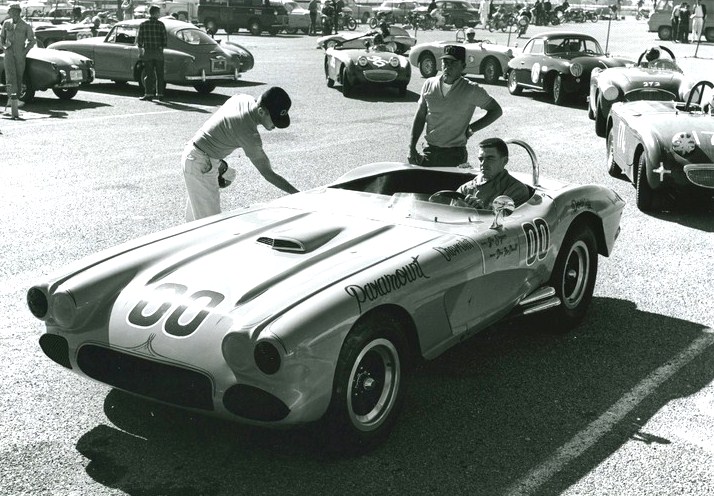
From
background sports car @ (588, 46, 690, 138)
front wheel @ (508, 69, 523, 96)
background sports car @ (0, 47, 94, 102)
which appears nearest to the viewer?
background sports car @ (588, 46, 690, 138)

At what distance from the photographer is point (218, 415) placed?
3.77 meters

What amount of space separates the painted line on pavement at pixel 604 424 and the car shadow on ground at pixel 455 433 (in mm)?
15

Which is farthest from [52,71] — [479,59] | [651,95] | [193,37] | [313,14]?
[313,14]

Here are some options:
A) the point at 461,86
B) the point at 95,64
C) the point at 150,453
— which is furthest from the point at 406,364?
the point at 95,64

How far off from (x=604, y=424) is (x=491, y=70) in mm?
17836

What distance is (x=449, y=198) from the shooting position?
563cm

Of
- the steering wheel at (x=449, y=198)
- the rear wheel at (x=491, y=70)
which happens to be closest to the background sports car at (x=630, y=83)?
the rear wheel at (x=491, y=70)

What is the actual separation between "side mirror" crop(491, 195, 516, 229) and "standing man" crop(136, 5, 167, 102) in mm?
12568

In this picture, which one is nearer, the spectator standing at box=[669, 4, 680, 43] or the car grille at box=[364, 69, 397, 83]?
the car grille at box=[364, 69, 397, 83]

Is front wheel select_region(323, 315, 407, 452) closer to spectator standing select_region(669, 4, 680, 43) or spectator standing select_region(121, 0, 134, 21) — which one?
spectator standing select_region(121, 0, 134, 21)

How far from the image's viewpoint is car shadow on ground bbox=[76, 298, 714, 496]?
3.86m

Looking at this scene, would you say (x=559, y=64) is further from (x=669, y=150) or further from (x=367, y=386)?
(x=367, y=386)

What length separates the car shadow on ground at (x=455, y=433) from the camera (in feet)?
12.7

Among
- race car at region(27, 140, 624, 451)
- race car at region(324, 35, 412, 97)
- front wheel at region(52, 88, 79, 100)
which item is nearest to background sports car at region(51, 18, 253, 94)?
front wheel at region(52, 88, 79, 100)
